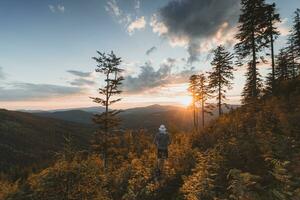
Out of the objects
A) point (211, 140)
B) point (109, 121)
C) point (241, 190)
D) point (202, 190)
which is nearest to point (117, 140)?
point (109, 121)

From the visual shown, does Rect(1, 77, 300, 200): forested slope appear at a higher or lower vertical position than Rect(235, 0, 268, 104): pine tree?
lower

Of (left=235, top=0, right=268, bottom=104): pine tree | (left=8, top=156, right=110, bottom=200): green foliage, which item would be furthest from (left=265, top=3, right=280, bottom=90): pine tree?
(left=8, top=156, right=110, bottom=200): green foliage

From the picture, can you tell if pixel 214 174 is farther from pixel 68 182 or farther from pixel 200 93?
pixel 200 93

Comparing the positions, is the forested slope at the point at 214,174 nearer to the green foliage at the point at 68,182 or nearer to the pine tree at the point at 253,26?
the green foliage at the point at 68,182

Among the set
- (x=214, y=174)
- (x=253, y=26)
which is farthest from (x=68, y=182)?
(x=253, y=26)

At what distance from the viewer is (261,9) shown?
1137 inches

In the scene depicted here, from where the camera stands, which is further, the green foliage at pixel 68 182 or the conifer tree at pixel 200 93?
the conifer tree at pixel 200 93

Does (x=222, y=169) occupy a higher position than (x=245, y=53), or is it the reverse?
(x=245, y=53)

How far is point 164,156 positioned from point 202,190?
199 inches

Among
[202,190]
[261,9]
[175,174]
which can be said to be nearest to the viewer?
[202,190]

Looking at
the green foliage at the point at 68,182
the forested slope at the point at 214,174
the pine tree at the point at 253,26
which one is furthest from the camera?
the pine tree at the point at 253,26

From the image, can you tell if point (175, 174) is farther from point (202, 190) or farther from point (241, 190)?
point (241, 190)

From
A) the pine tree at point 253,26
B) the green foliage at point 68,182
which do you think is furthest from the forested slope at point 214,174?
the pine tree at point 253,26

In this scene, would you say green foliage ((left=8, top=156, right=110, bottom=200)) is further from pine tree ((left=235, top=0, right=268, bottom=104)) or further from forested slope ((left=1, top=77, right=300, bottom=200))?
pine tree ((left=235, top=0, right=268, bottom=104))
